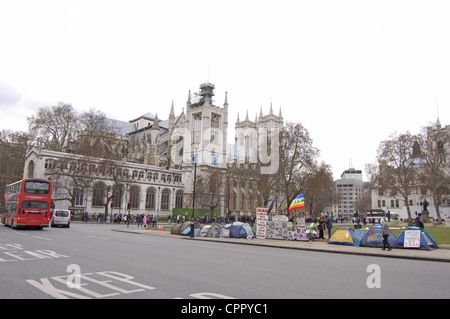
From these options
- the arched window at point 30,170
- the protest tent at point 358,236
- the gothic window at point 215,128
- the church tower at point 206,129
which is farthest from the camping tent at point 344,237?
the gothic window at point 215,128

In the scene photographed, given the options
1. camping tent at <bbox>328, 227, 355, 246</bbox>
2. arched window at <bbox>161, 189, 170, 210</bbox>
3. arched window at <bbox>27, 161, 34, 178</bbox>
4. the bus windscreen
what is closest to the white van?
Result: the bus windscreen

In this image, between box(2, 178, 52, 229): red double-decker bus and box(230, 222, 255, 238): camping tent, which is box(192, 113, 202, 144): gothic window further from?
box(230, 222, 255, 238): camping tent

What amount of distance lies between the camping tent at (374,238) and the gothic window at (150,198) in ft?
156

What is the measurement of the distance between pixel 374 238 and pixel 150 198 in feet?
160

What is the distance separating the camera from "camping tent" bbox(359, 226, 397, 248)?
17141 millimetres

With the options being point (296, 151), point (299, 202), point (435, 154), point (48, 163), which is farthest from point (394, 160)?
point (48, 163)

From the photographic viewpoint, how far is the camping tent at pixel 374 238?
56.2 feet

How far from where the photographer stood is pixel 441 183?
45.9 meters

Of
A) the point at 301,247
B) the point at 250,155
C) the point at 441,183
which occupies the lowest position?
the point at 301,247

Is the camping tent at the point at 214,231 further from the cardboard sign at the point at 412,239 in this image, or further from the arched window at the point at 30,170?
the arched window at the point at 30,170

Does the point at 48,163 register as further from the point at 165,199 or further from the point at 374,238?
the point at 374,238
